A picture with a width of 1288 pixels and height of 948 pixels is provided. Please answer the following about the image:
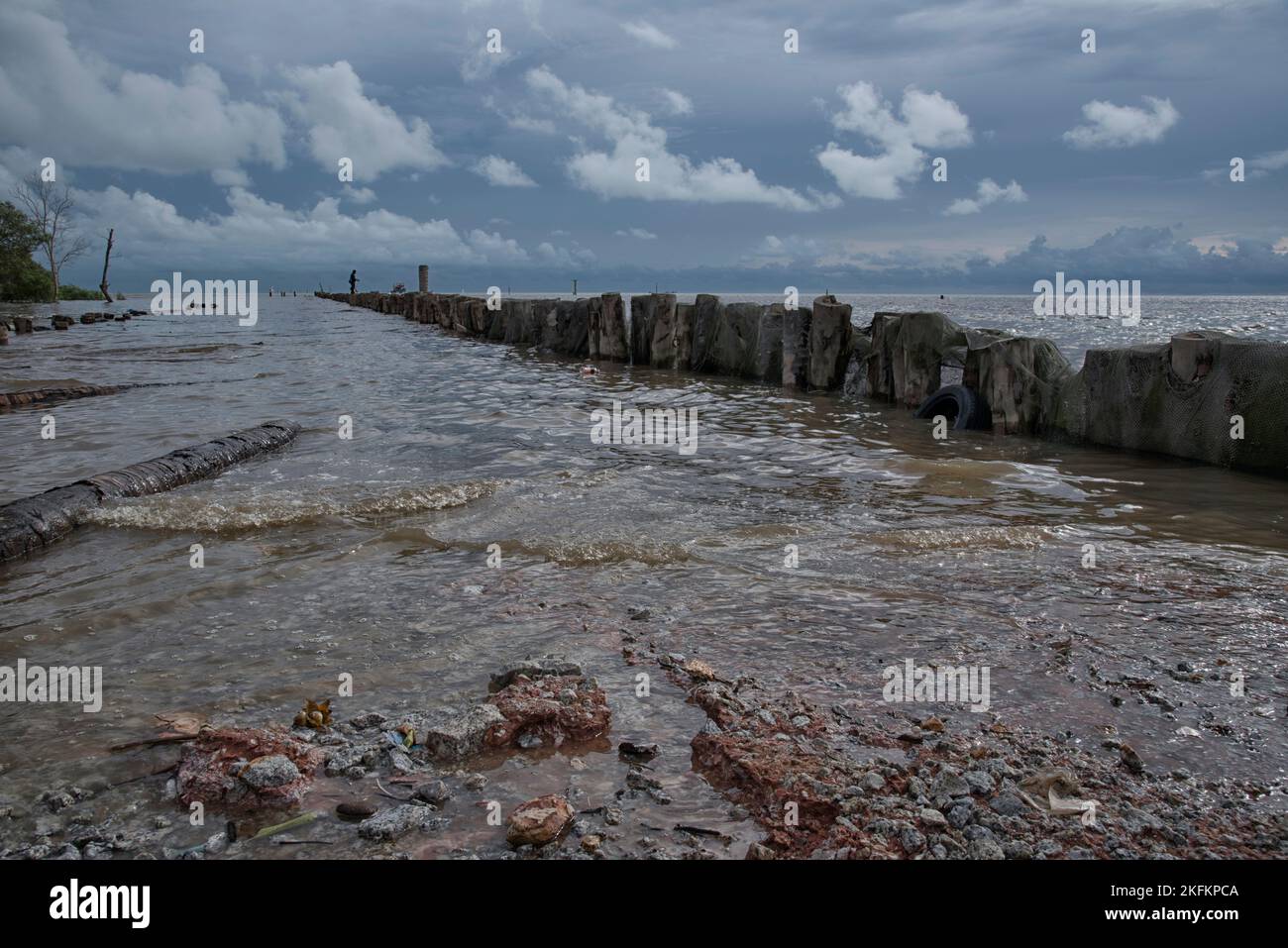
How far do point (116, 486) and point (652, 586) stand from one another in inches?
213

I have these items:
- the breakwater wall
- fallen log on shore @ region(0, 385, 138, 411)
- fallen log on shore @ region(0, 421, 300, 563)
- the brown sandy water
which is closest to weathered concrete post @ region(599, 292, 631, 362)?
the breakwater wall

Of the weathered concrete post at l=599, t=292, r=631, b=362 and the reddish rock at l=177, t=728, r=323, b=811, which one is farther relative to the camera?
the weathered concrete post at l=599, t=292, r=631, b=362

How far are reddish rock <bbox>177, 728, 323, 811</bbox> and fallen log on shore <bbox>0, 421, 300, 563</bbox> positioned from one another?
4.09 meters

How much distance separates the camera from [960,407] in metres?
12.4

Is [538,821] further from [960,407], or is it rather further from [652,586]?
[960,407]

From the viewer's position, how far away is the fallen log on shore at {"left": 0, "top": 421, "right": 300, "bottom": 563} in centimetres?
620

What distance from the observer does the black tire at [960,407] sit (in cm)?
1216

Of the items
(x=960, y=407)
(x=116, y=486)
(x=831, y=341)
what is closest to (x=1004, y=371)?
(x=960, y=407)

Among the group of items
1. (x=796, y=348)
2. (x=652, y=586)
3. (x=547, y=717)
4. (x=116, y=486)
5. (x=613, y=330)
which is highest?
(x=613, y=330)

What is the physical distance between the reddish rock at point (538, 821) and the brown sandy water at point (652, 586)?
10 centimetres

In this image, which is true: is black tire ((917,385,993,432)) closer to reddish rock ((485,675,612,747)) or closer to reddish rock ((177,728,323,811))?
reddish rock ((485,675,612,747))
